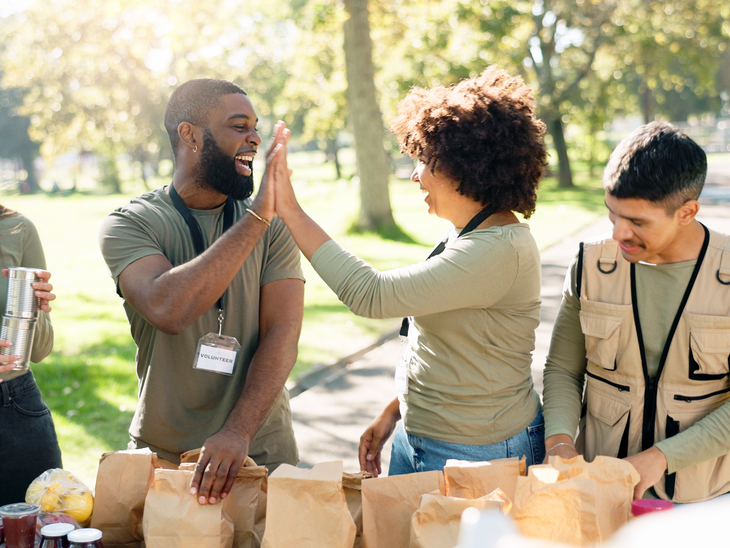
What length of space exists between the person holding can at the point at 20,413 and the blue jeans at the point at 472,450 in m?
1.37

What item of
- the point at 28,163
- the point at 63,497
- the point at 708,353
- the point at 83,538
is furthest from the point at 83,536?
the point at 28,163

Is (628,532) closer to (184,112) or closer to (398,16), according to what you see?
(184,112)

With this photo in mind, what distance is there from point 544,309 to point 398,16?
39.4 ft

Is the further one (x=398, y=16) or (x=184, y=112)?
(x=398, y=16)

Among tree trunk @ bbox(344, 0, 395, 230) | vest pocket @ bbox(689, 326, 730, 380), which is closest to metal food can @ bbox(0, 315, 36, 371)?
vest pocket @ bbox(689, 326, 730, 380)

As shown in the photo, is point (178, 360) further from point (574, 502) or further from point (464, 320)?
point (574, 502)

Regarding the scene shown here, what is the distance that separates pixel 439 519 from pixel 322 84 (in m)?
26.4

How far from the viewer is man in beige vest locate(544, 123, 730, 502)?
6.39 ft

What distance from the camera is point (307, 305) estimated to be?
32.0ft

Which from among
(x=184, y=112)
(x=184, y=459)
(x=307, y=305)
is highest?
(x=184, y=112)

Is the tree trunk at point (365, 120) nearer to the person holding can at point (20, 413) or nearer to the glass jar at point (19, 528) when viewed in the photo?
the person holding can at point (20, 413)

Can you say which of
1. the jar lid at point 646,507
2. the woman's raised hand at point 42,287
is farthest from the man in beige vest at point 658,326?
the woman's raised hand at point 42,287

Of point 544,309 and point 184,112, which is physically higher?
point 184,112

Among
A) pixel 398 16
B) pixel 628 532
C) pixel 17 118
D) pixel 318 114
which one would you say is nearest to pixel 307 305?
pixel 628 532
